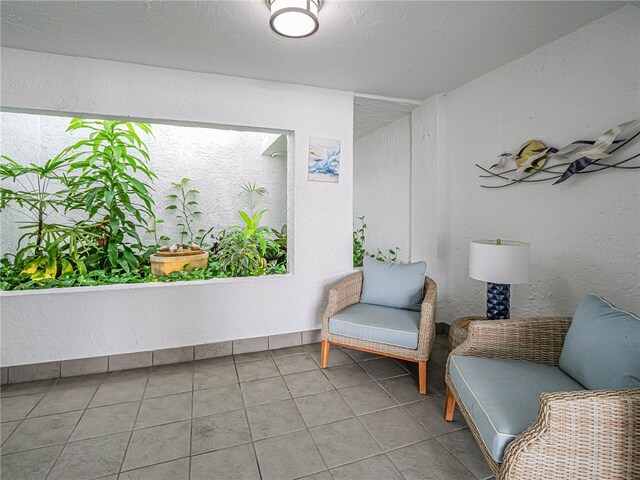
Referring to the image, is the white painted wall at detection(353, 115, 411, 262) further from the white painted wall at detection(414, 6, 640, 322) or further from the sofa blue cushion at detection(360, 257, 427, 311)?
the sofa blue cushion at detection(360, 257, 427, 311)

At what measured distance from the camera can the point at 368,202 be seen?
455cm

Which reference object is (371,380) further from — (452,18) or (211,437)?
(452,18)

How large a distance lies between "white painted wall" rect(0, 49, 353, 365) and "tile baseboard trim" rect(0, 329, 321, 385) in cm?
6

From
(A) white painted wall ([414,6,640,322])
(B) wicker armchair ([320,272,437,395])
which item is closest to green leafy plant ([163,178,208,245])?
(B) wicker armchair ([320,272,437,395])

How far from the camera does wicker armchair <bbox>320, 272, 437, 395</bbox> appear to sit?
2137 mm

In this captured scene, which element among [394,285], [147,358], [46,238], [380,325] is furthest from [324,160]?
[46,238]

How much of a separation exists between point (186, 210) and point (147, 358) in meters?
2.16

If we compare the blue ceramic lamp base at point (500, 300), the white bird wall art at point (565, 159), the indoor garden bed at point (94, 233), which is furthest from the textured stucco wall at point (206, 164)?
the blue ceramic lamp base at point (500, 300)

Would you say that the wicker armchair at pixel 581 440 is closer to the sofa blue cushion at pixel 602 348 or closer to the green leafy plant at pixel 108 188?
the sofa blue cushion at pixel 602 348

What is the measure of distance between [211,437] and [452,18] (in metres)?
2.82

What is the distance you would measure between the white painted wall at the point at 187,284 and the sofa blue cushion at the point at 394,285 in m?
0.39

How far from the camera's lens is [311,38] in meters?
2.04

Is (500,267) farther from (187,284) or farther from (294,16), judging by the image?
(187,284)

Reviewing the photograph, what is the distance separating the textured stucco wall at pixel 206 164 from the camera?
3.51 metres
